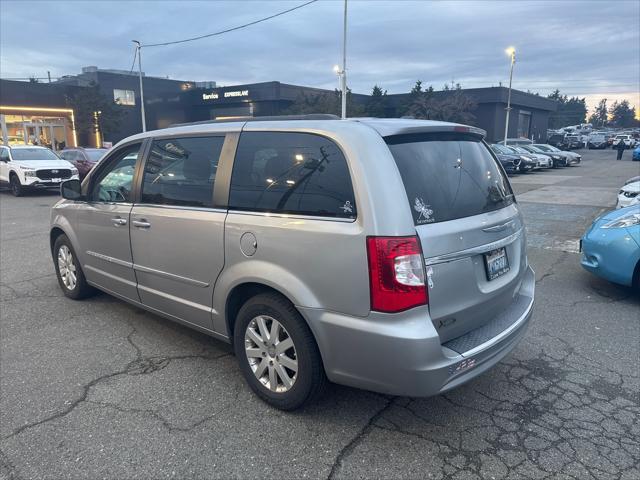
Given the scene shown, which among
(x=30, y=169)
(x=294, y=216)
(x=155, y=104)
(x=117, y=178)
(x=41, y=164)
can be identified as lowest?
(x=30, y=169)

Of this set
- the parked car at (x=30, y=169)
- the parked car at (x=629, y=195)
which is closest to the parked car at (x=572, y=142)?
the parked car at (x=629, y=195)

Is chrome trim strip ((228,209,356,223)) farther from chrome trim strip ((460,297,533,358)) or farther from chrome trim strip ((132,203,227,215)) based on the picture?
chrome trim strip ((460,297,533,358))

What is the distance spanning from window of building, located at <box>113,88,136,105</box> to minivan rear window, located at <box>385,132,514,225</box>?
47.3 meters

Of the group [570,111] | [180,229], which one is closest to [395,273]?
[180,229]

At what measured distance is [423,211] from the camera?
2.69 m

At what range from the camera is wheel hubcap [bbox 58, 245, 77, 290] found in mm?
5184

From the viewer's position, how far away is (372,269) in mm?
2545

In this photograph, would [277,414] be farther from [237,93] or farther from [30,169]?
[237,93]

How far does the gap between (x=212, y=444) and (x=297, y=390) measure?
587mm

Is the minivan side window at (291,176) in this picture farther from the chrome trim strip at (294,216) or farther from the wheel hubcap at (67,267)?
the wheel hubcap at (67,267)

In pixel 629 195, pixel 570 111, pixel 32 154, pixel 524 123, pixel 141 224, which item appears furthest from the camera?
pixel 570 111

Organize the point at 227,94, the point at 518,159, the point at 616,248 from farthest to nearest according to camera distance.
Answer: the point at 227,94, the point at 518,159, the point at 616,248

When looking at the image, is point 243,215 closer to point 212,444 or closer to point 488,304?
point 212,444

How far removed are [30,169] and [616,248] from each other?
57.2 feet
